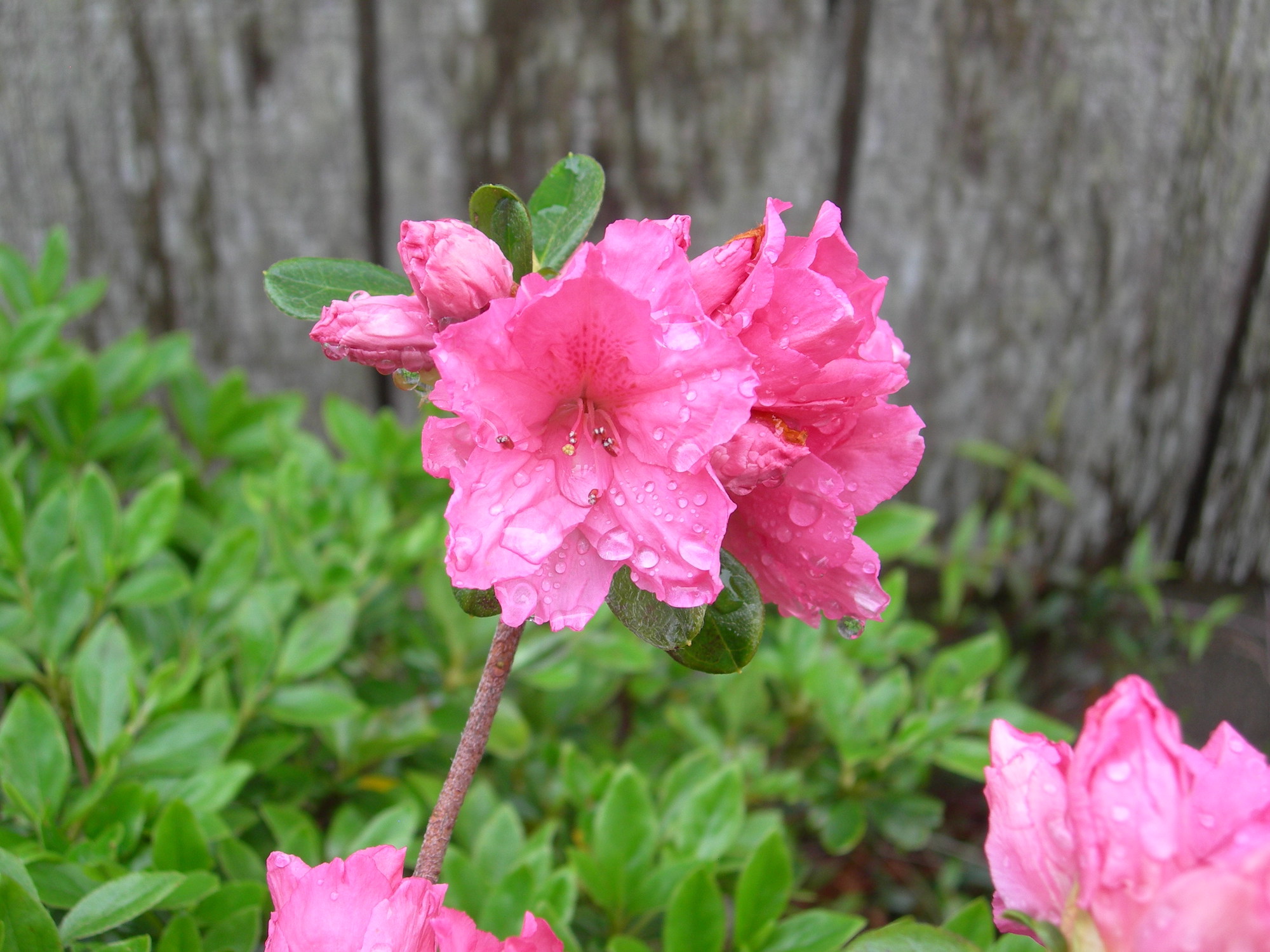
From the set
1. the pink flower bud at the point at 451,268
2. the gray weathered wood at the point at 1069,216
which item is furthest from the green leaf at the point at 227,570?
the gray weathered wood at the point at 1069,216

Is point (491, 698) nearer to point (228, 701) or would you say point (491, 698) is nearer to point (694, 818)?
point (694, 818)

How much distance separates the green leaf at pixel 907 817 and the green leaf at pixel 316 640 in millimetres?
689

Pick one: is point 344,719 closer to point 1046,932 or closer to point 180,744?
point 180,744

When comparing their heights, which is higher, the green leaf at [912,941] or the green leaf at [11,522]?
the green leaf at [912,941]

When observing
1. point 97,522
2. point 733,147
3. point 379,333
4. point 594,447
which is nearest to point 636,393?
point 594,447

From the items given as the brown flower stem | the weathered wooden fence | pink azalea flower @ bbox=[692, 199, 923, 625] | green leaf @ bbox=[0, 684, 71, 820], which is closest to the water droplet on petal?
pink azalea flower @ bbox=[692, 199, 923, 625]

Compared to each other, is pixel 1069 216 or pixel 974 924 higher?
pixel 1069 216

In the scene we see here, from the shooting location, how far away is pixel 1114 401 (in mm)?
1894

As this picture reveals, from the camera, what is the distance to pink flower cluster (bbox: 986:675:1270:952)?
1.38 ft

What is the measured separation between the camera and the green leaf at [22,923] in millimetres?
645

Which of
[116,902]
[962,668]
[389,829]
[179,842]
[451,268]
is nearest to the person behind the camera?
[451,268]

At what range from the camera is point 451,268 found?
0.55m

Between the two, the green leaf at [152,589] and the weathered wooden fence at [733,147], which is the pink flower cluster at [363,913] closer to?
the green leaf at [152,589]

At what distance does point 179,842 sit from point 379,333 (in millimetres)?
504
